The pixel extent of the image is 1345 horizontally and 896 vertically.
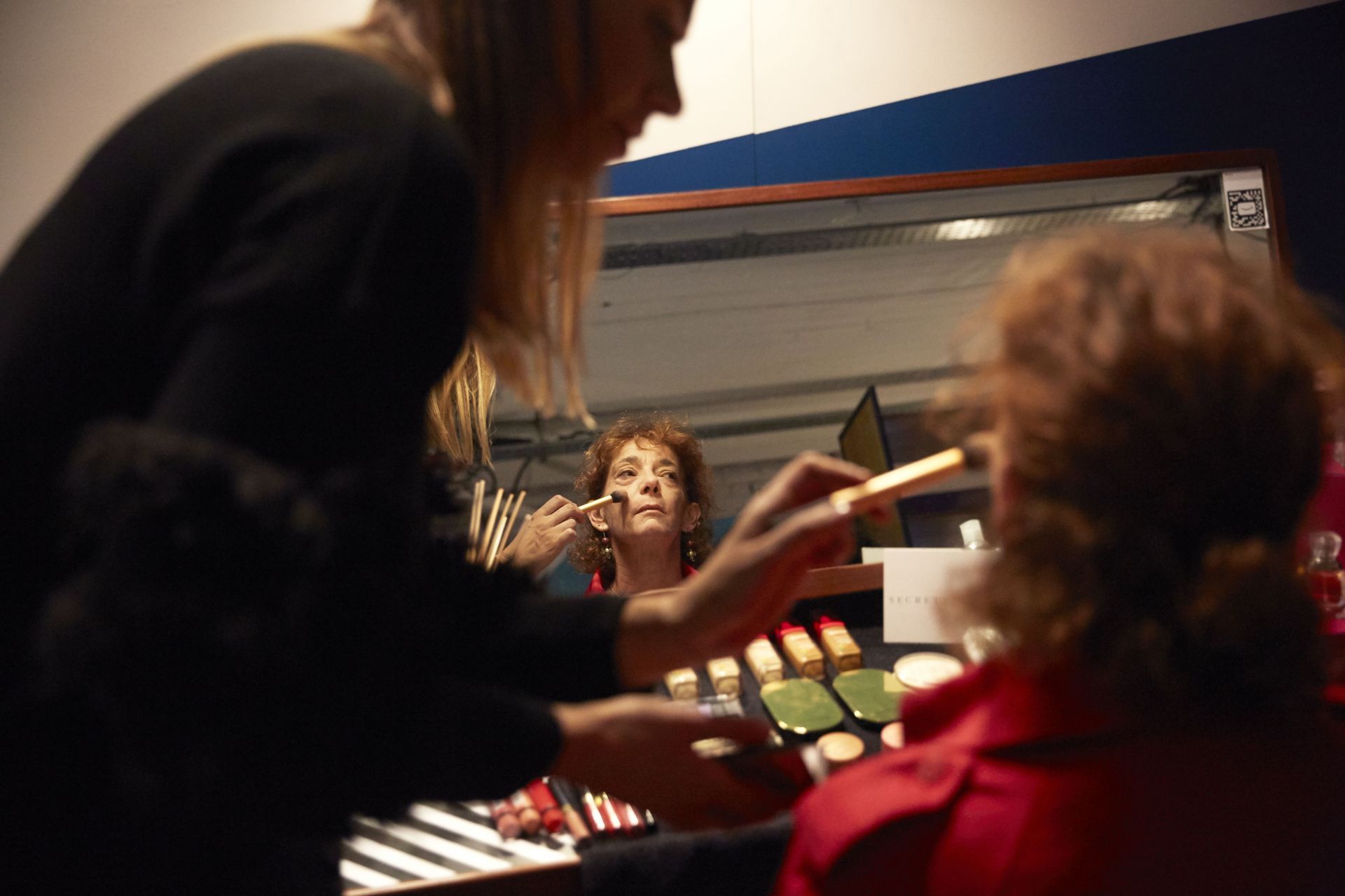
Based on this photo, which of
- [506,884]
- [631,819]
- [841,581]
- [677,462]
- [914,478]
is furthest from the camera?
[677,462]

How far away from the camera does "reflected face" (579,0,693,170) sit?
60cm

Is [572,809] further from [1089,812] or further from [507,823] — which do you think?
[1089,812]

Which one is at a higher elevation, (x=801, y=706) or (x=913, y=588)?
(x=913, y=588)

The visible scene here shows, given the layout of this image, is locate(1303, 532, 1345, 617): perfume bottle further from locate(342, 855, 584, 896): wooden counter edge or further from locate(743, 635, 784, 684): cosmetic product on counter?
locate(342, 855, 584, 896): wooden counter edge

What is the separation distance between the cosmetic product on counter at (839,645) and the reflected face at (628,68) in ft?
3.00

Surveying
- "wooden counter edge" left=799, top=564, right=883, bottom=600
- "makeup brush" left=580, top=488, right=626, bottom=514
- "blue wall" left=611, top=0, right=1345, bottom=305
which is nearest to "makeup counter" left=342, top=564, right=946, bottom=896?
"wooden counter edge" left=799, top=564, right=883, bottom=600

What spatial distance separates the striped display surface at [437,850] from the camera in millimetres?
971

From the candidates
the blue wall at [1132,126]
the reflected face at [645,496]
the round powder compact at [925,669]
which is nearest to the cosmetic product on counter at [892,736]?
the round powder compact at [925,669]

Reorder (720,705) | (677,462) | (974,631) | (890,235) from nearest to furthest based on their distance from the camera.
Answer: (974,631), (720,705), (890,235), (677,462)

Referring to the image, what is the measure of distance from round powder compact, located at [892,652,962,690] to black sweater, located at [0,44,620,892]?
0.94 metres

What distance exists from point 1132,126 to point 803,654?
1287mm

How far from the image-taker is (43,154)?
5.74 ft

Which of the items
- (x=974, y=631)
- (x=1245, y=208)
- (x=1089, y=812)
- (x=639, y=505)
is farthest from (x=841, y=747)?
(x=1245, y=208)

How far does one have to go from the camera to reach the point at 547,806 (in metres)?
1.08
